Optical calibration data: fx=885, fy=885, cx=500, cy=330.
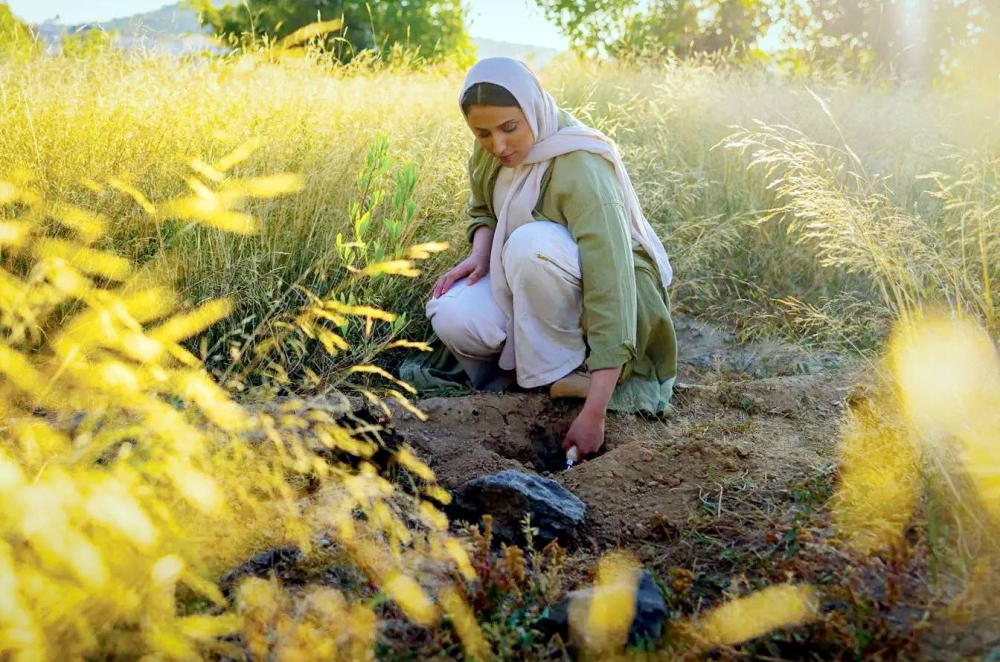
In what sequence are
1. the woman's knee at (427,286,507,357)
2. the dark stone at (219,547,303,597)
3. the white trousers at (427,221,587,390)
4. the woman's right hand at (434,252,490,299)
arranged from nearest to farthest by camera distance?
the dark stone at (219,547,303,597) < the white trousers at (427,221,587,390) < the woman's knee at (427,286,507,357) < the woman's right hand at (434,252,490,299)

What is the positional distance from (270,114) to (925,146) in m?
4.05

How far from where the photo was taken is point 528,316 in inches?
122

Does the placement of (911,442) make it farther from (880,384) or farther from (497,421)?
(497,421)

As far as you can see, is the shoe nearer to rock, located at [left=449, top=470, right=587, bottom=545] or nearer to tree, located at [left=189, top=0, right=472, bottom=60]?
rock, located at [left=449, top=470, right=587, bottom=545]

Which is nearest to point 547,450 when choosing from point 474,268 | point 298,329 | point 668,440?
point 668,440

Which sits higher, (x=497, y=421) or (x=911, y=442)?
(x=911, y=442)

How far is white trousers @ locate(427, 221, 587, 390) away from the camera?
2990 mm

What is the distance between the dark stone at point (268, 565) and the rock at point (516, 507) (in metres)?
0.45

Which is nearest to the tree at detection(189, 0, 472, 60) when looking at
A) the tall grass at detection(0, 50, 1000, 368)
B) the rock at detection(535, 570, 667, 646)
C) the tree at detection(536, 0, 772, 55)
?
the tree at detection(536, 0, 772, 55)

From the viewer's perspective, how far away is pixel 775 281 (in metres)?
4.68

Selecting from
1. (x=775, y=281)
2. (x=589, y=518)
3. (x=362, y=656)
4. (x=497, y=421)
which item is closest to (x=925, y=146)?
(x=775, y=281)

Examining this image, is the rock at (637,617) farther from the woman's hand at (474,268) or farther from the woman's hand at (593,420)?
the woman's hand at (474,268)

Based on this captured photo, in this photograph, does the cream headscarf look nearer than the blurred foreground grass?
No

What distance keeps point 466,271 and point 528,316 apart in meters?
0.46
